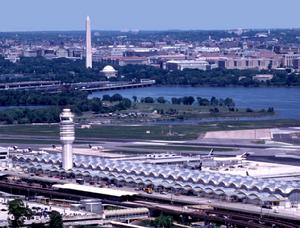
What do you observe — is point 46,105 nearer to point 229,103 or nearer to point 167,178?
point 229,103

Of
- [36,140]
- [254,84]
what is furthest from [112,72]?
[36,140]

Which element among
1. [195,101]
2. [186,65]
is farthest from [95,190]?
[186,65]

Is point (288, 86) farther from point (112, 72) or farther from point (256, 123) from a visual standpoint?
point (256, 123)

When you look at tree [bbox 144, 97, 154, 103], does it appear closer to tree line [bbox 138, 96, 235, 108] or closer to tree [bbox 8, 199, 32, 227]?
tree line [bbox 138, 96, 235, 108]

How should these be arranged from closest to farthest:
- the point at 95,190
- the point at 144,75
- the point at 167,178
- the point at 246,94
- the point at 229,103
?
the point at 95,190 → the point at 167,178 → the point at 229,103 → the point at 246,94 → the point at 144,75

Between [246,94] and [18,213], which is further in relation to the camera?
[246,94]

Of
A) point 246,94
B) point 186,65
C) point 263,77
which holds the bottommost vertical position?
point 186,65

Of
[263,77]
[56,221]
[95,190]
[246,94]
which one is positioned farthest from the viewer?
[263,77]
